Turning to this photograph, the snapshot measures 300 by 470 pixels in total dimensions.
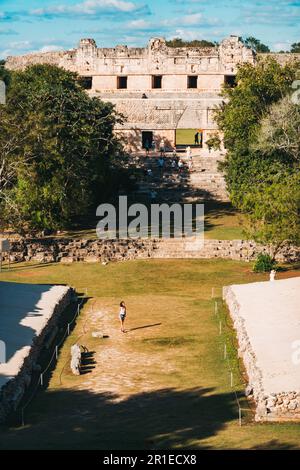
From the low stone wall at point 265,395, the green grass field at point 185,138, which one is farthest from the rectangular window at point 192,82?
the low stone wall at point 265,395

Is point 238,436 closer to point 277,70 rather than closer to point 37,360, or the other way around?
point 37,360

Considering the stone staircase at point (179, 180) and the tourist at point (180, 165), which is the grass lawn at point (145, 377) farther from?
the tourist at point (180, 165)

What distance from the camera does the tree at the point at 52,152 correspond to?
48562mm

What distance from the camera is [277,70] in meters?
60.1

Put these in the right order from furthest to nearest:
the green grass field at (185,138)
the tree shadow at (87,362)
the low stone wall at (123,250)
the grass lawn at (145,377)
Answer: the green grass field at (185,138) → the low stone wall at (123,250) → the tree shadow at (87,362) → the grass lawn at (145,377)

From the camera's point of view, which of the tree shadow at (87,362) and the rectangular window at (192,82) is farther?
the rectangular window at (192,82)

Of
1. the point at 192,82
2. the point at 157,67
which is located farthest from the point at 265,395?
the point at 157,67

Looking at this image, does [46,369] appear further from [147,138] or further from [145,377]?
[147,138]

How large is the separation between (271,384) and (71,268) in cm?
2240

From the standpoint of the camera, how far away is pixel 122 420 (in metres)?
25.5

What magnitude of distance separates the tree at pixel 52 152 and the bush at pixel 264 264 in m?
10.4

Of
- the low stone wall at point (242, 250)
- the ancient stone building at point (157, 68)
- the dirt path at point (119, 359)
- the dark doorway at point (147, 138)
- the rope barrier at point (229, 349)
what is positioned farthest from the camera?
the ancient stone building at point (157, 68)

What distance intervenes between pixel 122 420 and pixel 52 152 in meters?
26.1

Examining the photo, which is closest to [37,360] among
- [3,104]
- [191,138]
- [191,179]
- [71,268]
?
[71,268]
